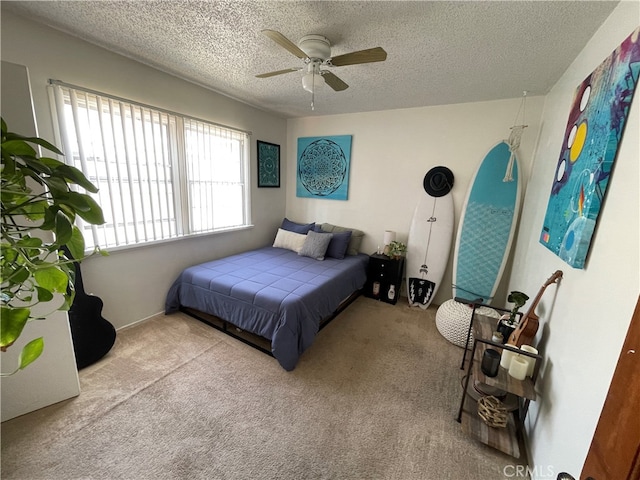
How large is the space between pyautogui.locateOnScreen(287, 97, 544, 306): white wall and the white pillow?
1.83ft

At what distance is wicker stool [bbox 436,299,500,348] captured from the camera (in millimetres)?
2307

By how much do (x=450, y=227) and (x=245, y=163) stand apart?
2705mm

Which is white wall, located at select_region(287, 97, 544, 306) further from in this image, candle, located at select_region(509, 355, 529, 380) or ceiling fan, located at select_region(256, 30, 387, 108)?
candle, located at select_region(509, 355, 529, 380)

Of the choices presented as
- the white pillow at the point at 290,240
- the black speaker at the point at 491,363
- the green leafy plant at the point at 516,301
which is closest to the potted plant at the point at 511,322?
the green leafy plant at the point at 516,301

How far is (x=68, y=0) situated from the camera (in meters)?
1.46

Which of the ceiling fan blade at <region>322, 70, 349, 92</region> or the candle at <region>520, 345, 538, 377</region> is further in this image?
the ceiling fan blade at <region>322, 70, 349, 92</region>

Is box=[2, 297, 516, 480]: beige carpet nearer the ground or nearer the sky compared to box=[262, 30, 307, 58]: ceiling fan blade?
nearer the ground

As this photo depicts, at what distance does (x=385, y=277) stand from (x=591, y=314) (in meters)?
2.23

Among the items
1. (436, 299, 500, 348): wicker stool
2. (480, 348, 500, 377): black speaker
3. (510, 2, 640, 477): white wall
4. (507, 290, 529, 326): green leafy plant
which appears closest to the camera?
(510, 2, 640, 477): white wall

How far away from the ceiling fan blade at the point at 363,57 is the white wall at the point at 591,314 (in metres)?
1.08

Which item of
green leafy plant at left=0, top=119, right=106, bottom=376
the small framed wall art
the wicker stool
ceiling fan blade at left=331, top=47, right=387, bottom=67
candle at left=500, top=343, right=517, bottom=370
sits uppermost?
ceiling fan blade at left=331, top=47, right=387, bottom=67

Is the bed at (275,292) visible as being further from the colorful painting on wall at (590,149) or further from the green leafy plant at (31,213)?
the colorful painting on wall at (590,149)

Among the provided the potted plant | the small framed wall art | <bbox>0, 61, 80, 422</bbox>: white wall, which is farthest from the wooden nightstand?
<bbox>0, 61, 80, 422</bbox>: white wall

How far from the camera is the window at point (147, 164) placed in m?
1.96
